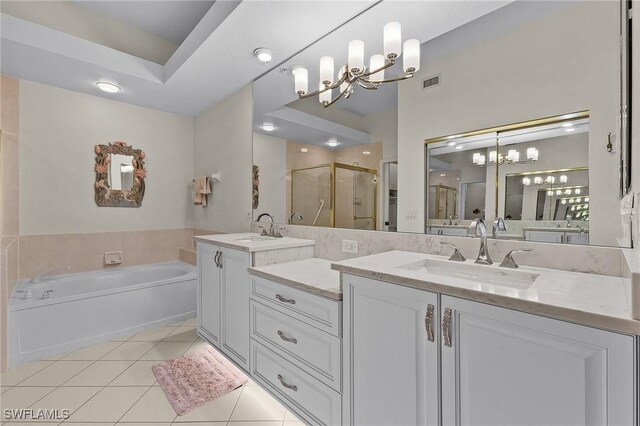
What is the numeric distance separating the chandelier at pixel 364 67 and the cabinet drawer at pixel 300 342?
1.41 meters

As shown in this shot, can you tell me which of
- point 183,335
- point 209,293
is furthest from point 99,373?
point 209,293

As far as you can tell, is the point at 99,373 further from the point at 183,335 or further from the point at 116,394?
the point at 183,335

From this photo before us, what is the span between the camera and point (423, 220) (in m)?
1.60

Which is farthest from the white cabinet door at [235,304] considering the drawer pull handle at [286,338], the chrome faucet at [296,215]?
the chrome faucet at [296,215]

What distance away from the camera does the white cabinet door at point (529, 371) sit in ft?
2.22

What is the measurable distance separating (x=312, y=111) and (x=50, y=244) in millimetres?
2910

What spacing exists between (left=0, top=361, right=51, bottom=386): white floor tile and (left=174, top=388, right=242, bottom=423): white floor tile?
1.32m

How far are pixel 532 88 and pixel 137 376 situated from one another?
9.58 ft

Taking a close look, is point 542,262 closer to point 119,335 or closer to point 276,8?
point 276,8

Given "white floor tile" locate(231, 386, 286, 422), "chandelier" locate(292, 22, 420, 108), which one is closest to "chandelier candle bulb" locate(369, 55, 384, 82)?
"chandelier" locate(292, 22, 420, 108)

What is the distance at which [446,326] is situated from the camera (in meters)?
0.93

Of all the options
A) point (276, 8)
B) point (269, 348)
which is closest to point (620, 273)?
point (269, 348)

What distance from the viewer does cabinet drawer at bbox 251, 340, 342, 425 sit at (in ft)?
4.25

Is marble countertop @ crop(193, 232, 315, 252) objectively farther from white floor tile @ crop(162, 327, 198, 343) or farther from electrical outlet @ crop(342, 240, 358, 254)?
white floor tile @ crop(162, 327, 198, 343)
